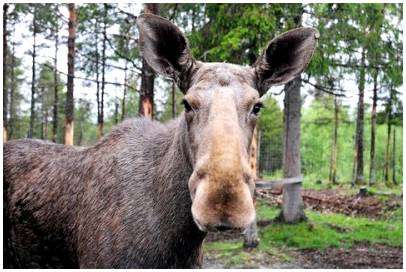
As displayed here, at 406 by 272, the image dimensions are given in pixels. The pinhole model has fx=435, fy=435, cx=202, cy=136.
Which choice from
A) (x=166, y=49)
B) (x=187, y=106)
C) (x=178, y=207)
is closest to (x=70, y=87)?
(x=166, y=49)

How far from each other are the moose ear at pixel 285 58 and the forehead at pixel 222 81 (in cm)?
22

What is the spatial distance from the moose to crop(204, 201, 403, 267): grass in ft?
18.1

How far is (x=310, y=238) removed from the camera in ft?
35.8

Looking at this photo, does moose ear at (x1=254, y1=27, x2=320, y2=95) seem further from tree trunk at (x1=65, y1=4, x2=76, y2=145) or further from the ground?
tree trunk at (x1=65, y1=4, x2=76, y2=145)

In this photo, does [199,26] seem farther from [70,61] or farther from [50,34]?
[50,34]

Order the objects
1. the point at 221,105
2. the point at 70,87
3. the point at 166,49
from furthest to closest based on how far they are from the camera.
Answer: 1. the point at 70,87
2. the point at 166,49
3. the point at 221,105

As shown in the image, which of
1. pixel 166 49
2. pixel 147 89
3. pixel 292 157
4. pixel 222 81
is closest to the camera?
pixel 222 81

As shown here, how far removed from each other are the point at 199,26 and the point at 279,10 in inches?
92.1

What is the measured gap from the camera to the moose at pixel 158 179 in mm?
2576

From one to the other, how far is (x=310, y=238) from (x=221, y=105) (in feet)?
29.3

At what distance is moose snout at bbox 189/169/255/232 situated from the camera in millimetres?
2432

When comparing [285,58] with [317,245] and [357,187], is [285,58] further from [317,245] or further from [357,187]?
[357,187]

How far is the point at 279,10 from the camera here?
959 cm

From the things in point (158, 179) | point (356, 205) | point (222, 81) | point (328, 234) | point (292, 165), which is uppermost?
point (222, 81)
